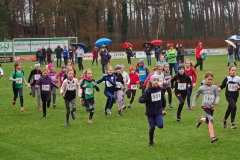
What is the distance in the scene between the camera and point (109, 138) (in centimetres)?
1248

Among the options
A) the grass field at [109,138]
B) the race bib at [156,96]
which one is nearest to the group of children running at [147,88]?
the race bib at [156,96]

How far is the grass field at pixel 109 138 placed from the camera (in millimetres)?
10641

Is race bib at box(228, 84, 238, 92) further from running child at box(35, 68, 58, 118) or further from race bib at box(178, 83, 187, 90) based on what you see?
running child at box(35, 68, 58, 118)

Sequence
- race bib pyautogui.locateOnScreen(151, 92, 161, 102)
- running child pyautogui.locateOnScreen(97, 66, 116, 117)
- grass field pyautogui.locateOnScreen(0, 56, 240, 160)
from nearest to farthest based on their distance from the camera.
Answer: grass field pyautogui.locateOnScreen(0, 56, 240, 160) → race bib pyautogui.locateOnScreen(151, 92, 161, 102) → running child pyautogui.locateOnScreen(97, 66, 116, 117)

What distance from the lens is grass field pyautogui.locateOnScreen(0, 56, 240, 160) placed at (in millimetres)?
10641

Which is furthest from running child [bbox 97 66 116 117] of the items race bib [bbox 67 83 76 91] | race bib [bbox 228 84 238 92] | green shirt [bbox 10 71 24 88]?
race bib [bbox 228 84 238 92]

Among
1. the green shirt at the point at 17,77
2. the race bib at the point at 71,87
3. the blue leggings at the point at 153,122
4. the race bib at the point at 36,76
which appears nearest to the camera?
the blue leggings at the point at 153,122

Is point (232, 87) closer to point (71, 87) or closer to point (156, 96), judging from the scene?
point (156, 96)

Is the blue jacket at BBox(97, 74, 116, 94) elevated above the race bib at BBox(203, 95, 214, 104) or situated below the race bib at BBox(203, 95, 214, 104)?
above

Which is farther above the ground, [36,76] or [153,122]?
[36,76]

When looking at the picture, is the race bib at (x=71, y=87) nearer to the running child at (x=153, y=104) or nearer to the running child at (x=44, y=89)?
the running child at (x=44, y=89)

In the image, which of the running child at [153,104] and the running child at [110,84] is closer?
the running child at [153,104]

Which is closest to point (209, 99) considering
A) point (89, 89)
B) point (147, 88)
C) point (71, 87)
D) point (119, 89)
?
point (147, 88)

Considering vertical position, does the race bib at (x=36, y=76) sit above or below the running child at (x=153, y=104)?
above
